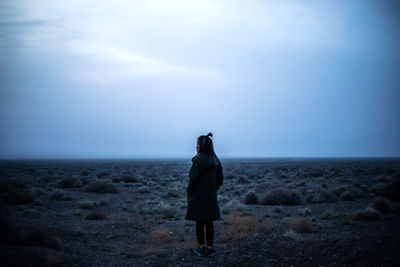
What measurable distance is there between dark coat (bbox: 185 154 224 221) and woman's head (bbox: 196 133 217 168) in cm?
9

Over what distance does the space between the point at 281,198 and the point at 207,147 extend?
10.3 m

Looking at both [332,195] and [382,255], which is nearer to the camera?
[382,255]

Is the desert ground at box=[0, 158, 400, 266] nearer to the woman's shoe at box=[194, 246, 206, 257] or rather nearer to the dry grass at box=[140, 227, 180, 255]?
the dry grass at box=[140, 227, 180, 255]

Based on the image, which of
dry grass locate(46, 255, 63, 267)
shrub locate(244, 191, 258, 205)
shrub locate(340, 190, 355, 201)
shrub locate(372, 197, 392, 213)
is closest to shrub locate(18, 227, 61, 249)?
dry grass locate(46, 255, 63, 267)

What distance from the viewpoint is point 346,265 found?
17.1 feet

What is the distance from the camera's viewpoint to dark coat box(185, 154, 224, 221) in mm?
5691

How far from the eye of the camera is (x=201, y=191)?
5754mm

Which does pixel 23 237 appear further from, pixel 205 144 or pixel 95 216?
pixel 95 216

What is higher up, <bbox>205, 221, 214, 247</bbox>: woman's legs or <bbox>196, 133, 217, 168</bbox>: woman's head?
<bbox>196, 133, 217, 168</bbox>: woman's head

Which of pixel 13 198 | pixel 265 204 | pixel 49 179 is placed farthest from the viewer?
pixel 49 179

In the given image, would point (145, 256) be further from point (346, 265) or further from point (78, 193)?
point (78, 193)

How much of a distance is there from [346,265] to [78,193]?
17.4m

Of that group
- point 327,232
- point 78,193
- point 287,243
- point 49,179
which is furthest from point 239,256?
point 49,179

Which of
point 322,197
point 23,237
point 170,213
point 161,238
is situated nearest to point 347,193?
point 322,197
